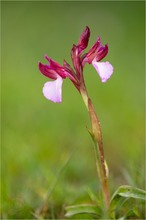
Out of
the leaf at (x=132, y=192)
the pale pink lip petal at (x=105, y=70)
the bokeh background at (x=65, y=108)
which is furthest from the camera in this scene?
the bokeh background at (x=65, y=108)

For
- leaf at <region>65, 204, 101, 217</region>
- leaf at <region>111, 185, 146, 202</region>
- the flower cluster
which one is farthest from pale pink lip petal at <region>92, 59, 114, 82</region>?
leaf at <region>65, 204, 101, 217</region>

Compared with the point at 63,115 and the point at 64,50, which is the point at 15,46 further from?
the point at 63,115

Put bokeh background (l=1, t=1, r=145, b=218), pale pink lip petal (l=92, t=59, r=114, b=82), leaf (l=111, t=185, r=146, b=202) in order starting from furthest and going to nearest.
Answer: bokeh background (l=1, t=1, r=145, b=218)
leaf (l=111, t=185, r=146, b=202)
pale pink lip petal (l=92, t=59, r=114, b=82)

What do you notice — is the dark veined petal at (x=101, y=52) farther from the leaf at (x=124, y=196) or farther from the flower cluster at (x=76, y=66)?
the leaf at (x=124, y=196)

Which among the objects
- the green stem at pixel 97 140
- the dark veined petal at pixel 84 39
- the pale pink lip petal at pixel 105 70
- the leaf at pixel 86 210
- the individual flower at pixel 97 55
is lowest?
the leaf at pixel 86 210

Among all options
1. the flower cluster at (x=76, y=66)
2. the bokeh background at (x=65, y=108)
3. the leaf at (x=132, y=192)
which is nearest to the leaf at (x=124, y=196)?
the leaf at (x=132, y=192)

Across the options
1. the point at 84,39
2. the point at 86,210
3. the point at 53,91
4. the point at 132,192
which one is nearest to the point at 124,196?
the point at 132,192

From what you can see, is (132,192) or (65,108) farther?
(65,108)

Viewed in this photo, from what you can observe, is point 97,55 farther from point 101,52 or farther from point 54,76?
point 54,76

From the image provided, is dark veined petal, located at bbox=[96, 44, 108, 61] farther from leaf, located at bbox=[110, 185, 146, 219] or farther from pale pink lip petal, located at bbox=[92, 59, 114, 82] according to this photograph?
leaf, located at bbox=[110, 185, 146, 219]
